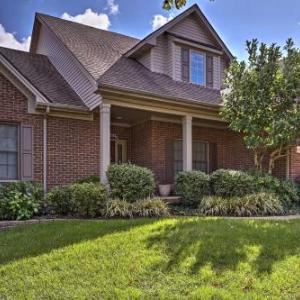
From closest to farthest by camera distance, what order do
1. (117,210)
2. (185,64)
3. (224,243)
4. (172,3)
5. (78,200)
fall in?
(172,3) < (224,243) < (117,210) < (78,200) < (185,64)

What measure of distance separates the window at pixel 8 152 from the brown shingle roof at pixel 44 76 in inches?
55.5

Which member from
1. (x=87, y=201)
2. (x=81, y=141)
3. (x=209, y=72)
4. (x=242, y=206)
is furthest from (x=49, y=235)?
(x=209, y=72)

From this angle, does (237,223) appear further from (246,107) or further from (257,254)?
(246,107)

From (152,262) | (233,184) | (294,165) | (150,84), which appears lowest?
(152,262)

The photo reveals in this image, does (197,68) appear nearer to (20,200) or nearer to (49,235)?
(20,200)

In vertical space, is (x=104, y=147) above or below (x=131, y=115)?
below

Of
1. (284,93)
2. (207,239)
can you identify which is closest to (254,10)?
(284,93)

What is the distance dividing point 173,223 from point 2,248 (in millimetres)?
3103

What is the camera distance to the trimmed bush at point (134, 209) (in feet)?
29.6

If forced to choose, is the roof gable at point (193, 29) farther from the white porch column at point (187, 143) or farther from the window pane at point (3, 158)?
the window pane at point (3, 158)

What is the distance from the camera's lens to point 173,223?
741 cm

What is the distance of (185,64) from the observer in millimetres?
14617

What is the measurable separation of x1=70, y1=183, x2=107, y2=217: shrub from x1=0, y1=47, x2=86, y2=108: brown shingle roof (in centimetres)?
317

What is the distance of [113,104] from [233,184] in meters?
4.11
